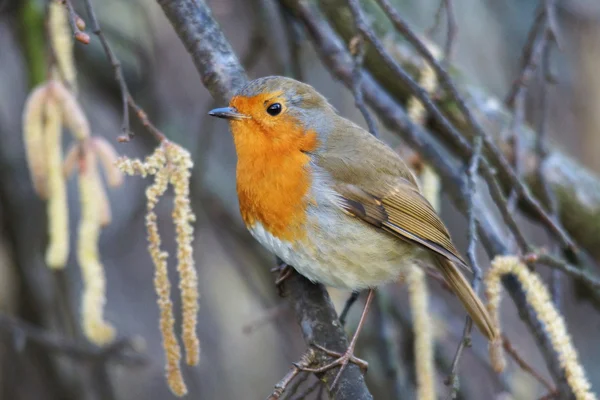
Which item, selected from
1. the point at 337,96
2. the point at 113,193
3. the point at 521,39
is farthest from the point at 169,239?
the point at 521,39

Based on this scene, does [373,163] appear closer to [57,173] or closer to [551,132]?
[57,173]

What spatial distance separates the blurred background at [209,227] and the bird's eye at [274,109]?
609 mm

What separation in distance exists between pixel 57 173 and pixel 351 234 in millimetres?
1021

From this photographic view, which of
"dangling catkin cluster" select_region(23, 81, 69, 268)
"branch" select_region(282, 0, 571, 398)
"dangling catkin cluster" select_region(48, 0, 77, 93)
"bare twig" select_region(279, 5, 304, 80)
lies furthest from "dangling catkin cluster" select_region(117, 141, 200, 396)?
"bare twig" select_region(279, 5, 304, 80)

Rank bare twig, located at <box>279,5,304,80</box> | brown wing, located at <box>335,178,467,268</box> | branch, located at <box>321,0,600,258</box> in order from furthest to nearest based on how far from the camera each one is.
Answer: branch, located at <box>321,0,600,258</box>
bare twig, located at <box>279,5,304,80</box>
brown wing, located at <box>335,178,467,268</box>

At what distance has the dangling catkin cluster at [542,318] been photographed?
2168 mm

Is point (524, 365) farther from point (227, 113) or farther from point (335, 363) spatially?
point (227, 113)

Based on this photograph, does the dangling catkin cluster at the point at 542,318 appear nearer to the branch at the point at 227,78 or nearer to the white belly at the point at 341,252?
the branch at the point at 227,78

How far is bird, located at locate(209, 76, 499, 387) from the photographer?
2629 millimetres

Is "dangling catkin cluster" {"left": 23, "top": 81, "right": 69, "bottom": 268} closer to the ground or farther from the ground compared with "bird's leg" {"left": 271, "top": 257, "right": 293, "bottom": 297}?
closer to the ground

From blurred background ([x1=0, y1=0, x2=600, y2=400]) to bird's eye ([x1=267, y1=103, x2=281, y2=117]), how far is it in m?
0.61

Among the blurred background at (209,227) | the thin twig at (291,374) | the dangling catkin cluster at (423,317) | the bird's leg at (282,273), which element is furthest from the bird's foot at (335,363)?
the blurred background at (209,227)

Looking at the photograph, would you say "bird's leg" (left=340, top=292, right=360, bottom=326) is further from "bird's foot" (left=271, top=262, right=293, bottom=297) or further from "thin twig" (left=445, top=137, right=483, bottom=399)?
"thin twig" (left=445, top=137, right=483, bottom=399)

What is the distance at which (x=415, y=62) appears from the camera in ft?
11.6
